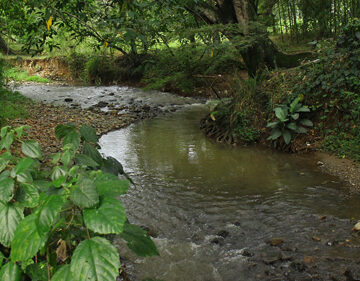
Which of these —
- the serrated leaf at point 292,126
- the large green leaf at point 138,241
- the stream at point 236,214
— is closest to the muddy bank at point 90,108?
the stream at point 236,214

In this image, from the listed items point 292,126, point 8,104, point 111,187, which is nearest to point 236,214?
point 292,126

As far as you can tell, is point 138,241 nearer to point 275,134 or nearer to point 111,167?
point 111,167

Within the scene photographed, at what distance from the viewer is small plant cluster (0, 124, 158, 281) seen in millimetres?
955

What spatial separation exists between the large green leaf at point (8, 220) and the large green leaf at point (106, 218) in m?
0.33

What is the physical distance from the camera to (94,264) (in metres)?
0.94

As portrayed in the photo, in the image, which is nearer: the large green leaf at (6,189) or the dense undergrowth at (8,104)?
the large green leaf at (6,189)

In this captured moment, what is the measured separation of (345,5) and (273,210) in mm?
11229

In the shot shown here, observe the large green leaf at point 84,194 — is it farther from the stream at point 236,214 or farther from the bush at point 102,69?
the bush at point 102,69

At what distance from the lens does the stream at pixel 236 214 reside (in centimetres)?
322

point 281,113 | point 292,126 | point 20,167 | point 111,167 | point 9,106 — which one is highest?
point 9,106

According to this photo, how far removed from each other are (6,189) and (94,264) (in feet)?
1.45

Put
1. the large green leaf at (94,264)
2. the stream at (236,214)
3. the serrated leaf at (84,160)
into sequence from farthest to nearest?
1. the stream at (236,214)
2. the serrated leaf at (84,160)
3. the large green leaf at (94,264)

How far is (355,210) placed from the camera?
429 centimetres

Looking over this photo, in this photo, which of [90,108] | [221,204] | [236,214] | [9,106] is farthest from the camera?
[90,108]
